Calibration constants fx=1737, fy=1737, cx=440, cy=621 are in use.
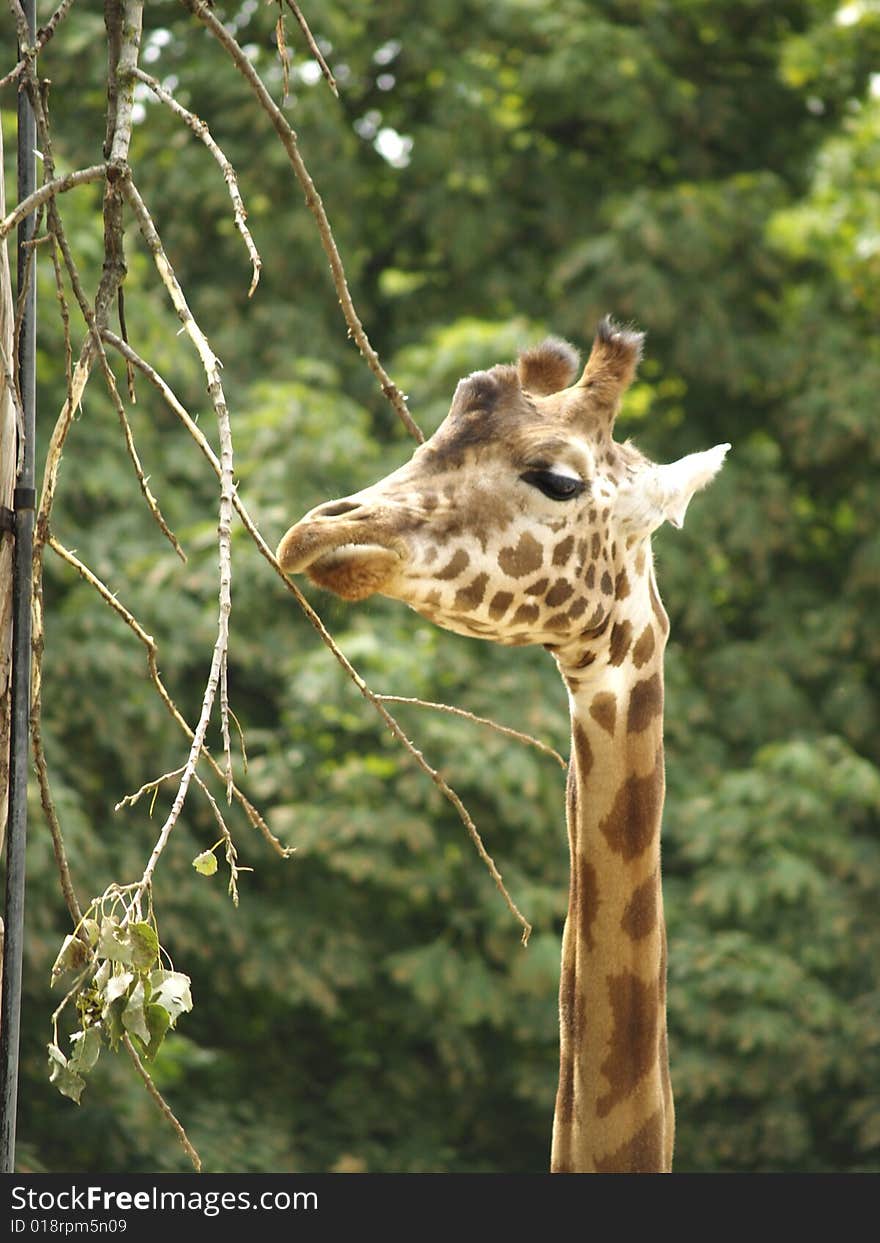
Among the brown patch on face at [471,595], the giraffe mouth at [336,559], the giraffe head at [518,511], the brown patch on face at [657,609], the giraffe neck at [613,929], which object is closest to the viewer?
the giraffe mouth at [336,559]

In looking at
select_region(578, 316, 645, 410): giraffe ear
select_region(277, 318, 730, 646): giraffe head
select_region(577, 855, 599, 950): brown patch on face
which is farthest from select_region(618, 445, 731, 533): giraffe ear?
select_region(577, 855, 599, 950): brown patch on face

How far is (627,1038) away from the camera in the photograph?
2.23 m

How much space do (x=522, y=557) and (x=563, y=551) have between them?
0.07 meters

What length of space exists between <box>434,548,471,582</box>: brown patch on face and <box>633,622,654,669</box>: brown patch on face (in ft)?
1.27

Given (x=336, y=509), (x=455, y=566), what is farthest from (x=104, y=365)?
(x=455, y=566)

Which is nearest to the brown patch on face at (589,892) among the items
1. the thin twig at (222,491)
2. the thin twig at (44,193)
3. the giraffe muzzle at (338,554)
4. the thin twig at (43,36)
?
the giraffe muzzle at (338,554)

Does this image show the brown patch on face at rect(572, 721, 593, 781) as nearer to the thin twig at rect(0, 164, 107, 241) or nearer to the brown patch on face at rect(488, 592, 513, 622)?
the brown patch on face at rect(488, 592, 513, 622)

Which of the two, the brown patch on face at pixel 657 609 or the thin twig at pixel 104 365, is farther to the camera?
the brown patch on face at pixel 657 609

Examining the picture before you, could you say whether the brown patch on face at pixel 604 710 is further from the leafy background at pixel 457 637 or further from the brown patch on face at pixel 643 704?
the leafy background at pixel 457 637

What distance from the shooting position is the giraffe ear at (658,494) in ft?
7.27

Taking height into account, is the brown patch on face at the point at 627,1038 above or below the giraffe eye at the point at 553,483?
below

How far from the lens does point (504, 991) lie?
6.51 meters

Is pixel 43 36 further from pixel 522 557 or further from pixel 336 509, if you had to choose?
pixel 522 557

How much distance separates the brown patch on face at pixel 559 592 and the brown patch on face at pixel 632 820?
276 mm
